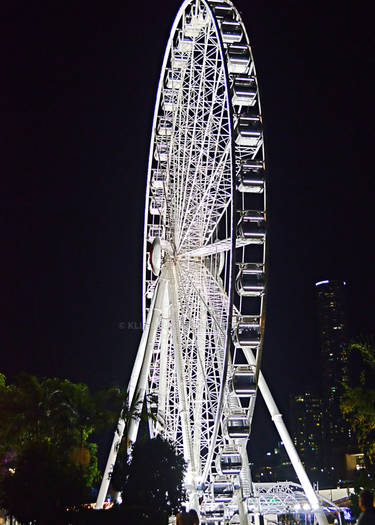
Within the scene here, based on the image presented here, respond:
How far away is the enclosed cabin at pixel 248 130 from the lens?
26.4 meters

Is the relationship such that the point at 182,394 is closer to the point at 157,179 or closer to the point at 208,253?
the point at 208,253

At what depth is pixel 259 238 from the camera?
85.2 ft

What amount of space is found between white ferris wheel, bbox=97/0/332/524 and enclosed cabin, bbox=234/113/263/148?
0.14ft

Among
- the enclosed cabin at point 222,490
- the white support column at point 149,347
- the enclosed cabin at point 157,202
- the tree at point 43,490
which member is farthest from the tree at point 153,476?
the enclosed cabin at point 157,202

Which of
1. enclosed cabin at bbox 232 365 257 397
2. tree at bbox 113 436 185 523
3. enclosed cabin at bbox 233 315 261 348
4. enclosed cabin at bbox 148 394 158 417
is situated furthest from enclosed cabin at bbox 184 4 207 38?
tree at bbox 113 436 185 523

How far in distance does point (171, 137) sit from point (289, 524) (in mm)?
45169

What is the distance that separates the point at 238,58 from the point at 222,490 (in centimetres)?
1727

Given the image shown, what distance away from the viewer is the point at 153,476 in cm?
2314

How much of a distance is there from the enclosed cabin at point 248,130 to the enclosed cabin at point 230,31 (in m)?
3.36

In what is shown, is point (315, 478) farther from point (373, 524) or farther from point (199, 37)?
point (373, 524)

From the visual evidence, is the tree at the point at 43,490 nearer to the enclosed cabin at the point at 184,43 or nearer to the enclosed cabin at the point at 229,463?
the enclosed cabin at the point at 229,463

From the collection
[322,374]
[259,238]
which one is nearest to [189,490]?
[259,238]

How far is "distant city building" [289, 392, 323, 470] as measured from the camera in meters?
150

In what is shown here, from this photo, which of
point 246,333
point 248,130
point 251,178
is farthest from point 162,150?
point 246,333
